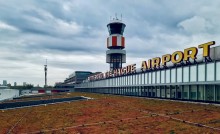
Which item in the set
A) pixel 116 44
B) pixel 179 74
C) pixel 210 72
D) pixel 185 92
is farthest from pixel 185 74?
pixel 116 44

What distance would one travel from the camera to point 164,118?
31688 mm

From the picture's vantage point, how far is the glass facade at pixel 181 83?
140 ft

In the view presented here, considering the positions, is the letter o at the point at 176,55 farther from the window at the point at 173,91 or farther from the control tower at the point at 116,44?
the control tower at the point at 116,44

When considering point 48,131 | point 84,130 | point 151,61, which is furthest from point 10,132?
point 151,61

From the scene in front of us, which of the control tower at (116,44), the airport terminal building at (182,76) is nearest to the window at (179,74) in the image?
the airport terminal building at (182,76)

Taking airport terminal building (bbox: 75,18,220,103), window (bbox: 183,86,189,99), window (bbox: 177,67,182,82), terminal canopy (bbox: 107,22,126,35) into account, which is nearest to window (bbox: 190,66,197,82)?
airport terminal building (bbox: 75,18,220,103)

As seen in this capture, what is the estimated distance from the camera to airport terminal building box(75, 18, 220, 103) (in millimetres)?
42875

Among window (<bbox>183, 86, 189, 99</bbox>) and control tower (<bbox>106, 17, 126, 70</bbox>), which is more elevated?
control tower (<bbox>106, 17, 126, 70</bbox>)

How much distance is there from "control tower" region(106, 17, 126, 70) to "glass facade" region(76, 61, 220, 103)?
57.4 metres

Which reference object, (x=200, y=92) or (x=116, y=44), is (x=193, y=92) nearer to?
(x=200, y=92)

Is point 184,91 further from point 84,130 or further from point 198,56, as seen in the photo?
point 84,130

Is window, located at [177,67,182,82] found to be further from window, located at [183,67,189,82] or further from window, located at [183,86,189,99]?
window, located at [183,86,189,99]

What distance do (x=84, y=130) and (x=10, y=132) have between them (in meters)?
10.4

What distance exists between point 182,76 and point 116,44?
299 ft
